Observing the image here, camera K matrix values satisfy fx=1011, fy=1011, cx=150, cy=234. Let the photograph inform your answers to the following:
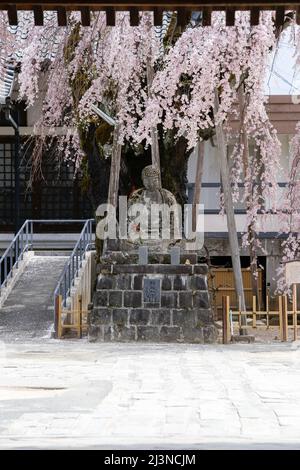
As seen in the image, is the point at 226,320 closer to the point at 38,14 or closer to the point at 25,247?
the point at 25,247

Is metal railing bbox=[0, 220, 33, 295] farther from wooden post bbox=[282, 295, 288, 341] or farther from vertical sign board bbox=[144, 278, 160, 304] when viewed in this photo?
wooden post bbox=[282, 295, 288, 341]

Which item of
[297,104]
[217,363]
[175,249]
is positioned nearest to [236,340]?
[175,249]

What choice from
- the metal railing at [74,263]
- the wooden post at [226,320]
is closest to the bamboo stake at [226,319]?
the wooden post at [226,320]

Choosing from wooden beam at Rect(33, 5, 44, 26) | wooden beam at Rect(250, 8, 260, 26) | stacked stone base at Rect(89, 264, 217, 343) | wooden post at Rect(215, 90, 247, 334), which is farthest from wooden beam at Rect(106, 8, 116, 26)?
wooden post at Rect(215, 90, 247, 334)

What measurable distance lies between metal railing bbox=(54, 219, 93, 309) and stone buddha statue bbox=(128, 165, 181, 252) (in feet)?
6.65

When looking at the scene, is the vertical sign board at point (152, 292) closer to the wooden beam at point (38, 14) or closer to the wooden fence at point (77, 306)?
the wooden fence at point (77, 306)

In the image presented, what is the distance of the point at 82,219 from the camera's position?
30.1 meters

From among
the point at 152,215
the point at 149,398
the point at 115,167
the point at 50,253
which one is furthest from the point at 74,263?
the point at 149,398

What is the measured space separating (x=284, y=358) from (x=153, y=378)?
4192 mm

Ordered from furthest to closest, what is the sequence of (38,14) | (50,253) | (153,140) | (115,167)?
(50,253) → (115,167) → (153,140) → (38,14)

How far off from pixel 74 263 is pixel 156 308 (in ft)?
17.4

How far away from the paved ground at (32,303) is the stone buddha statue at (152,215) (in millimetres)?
2951

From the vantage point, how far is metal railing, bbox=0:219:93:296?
83.1 ft

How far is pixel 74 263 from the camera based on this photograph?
25156mm
